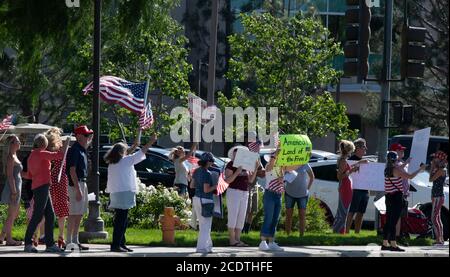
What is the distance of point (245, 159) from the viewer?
1597 cm

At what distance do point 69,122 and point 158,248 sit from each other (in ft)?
76.4

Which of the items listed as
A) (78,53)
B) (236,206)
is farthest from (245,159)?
(78,53)

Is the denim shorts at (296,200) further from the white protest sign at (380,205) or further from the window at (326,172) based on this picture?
the window at (326,172)

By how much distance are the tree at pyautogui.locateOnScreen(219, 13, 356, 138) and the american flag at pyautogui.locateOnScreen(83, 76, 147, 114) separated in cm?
1954

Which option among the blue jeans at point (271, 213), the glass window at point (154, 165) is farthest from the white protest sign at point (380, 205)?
the glass window at point (154, 165)

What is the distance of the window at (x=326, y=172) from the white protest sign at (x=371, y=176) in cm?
349

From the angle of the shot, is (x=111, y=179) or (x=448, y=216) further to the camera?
(x=448, y=216)

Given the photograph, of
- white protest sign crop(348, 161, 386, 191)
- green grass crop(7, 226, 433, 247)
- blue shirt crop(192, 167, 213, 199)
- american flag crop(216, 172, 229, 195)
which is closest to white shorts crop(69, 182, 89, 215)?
blue shirt crop(192, 167, 213, 199)

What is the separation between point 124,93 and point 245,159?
3.42m

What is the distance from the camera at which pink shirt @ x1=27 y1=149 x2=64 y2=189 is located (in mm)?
14852

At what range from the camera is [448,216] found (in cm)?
2005

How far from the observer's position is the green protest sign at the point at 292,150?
54.2 ft

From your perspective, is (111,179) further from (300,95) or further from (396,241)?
(300,95)
